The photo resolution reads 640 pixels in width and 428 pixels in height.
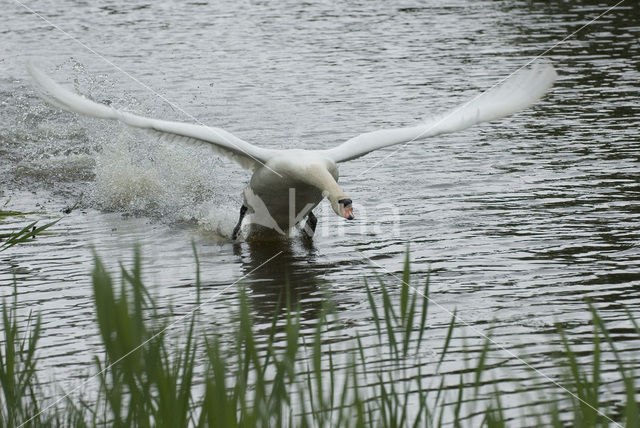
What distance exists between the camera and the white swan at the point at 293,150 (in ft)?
32.0

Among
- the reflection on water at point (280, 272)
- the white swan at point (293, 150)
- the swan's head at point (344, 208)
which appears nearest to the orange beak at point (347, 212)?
the swan's head at point (344, 208)

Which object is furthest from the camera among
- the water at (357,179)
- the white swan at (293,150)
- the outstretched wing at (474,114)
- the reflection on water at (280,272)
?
the outstretched wing at (474,114)

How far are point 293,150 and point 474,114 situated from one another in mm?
1687

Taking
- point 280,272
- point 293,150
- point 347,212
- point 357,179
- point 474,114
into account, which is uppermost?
point 474,114

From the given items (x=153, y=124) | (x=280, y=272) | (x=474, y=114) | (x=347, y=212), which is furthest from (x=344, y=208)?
(x=153, y=124)

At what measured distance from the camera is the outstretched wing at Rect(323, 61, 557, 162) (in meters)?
10.2

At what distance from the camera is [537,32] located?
23328mm

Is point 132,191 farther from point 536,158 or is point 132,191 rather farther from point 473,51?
point 473,51

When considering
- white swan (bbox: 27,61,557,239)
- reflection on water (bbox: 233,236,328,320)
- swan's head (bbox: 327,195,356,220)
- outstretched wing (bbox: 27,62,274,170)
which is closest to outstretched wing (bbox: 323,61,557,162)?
white swan (bbox: 27,61,557,239)

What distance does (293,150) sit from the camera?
9844 mm

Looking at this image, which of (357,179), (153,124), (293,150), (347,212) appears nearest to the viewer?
(347,212)

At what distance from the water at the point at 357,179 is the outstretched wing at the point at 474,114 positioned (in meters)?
0.86

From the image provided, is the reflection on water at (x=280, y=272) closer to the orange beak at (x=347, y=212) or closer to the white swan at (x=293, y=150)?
the white swan at (x=293, y=150)

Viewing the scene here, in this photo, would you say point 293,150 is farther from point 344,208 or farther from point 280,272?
point 344,208
